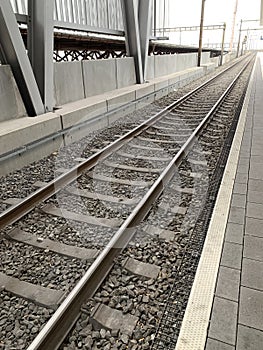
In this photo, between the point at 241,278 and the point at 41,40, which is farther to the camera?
the point at 41,40

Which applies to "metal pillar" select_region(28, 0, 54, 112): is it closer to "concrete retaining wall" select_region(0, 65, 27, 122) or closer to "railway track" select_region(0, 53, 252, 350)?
"concrete retaining wall" select_region(0, 65, 27, 122)

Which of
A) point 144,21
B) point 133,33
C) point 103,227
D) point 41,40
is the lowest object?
point 103,227

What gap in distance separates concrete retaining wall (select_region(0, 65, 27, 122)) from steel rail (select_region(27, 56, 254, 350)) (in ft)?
12.8

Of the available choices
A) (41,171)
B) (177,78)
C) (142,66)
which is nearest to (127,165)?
(41,171)

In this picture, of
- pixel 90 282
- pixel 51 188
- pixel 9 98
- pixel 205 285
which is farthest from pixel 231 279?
pixel 9 98

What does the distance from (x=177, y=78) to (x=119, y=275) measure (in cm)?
1610

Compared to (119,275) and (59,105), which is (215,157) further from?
(59,105)

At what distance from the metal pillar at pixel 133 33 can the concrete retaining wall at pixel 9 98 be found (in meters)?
7.15

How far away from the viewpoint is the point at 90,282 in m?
Answer: 2.64

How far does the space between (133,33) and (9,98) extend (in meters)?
7.54

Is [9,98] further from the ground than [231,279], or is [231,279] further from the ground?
[9,98]

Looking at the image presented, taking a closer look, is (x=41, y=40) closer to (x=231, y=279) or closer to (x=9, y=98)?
(x=9, y=98)

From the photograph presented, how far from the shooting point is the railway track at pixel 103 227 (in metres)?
2.45

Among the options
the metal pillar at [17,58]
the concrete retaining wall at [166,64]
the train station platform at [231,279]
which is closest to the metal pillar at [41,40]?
the metal pillar at [17,58]
